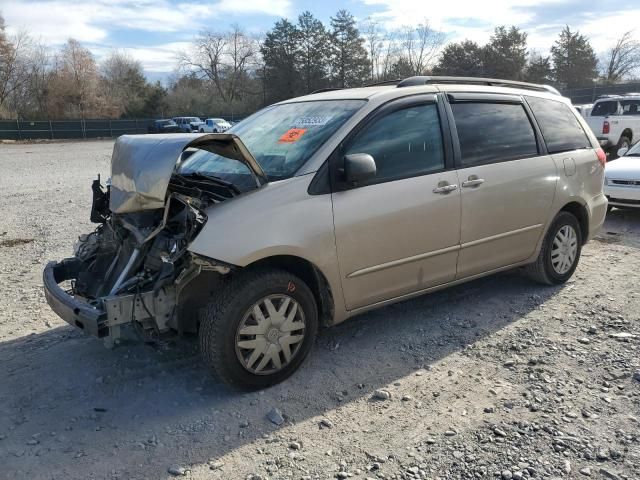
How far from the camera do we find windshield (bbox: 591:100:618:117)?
16516 mm

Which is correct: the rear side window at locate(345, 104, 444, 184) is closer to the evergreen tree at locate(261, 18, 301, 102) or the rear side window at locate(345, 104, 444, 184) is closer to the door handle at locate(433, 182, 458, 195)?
the door handle at locate(433, 182, 458, 195)

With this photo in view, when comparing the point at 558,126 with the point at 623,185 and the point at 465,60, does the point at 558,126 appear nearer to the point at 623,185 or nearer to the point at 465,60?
the point at 623,185

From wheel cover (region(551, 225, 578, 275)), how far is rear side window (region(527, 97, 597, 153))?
790 millimetres

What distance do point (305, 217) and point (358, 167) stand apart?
47cm

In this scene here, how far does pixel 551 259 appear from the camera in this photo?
16.9ft

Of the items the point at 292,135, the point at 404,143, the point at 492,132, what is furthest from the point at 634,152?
the point at 292,135

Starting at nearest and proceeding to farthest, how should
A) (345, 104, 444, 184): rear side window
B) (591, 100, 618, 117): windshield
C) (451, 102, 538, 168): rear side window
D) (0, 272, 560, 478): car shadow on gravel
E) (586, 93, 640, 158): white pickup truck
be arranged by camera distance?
1. (0, 272, 560, 478): car shadow on gravel
2. (345, 104, 444, 184): rear side window
3. (451, 102, 538, 168): rear side window
4. (586, 93, 640, 158): white pickup truck
5. (591, 100, 618, 117): windshield

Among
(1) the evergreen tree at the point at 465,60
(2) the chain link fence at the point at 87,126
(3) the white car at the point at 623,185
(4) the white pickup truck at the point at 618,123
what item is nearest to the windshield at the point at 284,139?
(3) the white car at the point at 623,185

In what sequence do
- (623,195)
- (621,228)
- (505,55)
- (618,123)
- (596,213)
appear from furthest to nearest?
(505,55) < (618,123) < (623,195) < (621,228) < (596,213)

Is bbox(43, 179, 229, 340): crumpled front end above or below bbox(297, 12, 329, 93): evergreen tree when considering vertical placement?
below

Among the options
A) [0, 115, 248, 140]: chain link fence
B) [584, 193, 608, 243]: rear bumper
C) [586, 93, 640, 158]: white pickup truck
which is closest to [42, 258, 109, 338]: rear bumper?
[584, 193, 608, 243]: rear bumper

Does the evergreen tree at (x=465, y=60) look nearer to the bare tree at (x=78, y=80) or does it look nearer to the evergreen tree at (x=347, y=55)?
the evergreen tree at (x=347, y=55)

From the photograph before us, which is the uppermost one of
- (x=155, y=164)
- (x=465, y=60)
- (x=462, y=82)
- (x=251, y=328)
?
(x=465, y=60)

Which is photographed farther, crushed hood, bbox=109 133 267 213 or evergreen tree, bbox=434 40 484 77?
evergreen tree, bbox=434 40 484 77
